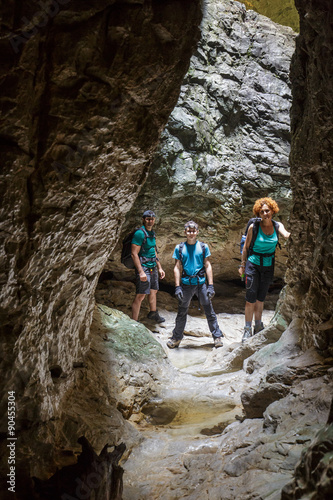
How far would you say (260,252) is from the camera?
19.6ft

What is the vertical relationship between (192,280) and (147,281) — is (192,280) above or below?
above

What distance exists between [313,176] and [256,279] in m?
2.74

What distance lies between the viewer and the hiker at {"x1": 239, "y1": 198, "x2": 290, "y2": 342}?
576 cm

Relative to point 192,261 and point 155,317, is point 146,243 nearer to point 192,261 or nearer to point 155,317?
point 192,261

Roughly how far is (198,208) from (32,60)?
296 inches

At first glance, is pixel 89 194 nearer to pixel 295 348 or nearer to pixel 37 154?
pixel 37 154

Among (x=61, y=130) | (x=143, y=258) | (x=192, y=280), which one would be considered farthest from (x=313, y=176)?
(x=143, y=258)

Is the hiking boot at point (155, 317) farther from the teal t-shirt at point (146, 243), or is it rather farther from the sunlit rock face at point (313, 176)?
the sunlit rock face at point (313, 176)

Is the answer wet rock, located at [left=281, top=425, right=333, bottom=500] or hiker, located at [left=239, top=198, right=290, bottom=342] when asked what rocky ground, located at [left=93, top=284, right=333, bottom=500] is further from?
hiker, located at [left=239, top=198, right=290, bottom=342]

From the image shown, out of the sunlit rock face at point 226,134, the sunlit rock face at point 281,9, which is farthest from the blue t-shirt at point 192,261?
the sunlit rock face at point 281,9

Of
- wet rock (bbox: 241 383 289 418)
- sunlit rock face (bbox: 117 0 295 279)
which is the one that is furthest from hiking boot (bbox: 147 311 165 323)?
wet rock (bbox: 241 383 289 418)

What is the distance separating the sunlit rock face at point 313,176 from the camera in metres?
3.14

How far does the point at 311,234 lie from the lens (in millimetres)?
4102

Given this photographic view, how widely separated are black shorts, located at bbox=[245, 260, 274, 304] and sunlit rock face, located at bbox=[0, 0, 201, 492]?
12.4 ft
